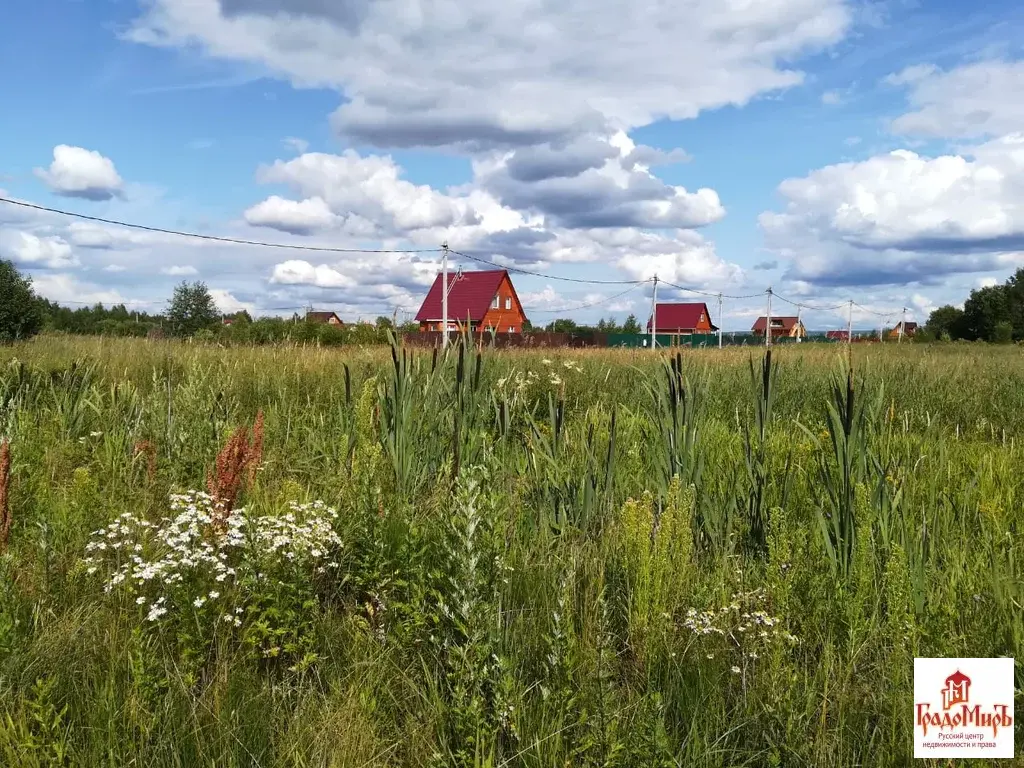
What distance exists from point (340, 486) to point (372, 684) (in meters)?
1.55

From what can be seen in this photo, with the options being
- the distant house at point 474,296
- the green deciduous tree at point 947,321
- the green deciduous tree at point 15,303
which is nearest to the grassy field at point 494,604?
the green deciduous tree at point 15,303

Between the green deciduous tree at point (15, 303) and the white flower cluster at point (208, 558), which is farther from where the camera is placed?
the green deciduous tree at point (15, 303)

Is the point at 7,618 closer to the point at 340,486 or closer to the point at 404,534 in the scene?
the point at 404,534

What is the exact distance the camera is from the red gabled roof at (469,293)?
150ft

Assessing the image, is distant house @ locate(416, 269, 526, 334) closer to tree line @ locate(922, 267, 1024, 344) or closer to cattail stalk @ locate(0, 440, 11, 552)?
tree line @ locate(922, 267, 1024, 344)

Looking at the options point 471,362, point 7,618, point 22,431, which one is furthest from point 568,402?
point 7,618

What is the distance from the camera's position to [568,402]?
7344 millimetres

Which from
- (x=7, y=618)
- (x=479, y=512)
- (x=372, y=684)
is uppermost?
(x=479, y=512)

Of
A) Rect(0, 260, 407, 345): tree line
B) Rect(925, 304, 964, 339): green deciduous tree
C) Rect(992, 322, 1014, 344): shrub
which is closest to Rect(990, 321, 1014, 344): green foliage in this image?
Rect(992, 322, 1014, 344): shrub

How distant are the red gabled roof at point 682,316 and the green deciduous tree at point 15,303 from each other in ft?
155

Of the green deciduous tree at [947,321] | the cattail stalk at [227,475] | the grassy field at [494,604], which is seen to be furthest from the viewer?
the green deciduous tree at [947,321]

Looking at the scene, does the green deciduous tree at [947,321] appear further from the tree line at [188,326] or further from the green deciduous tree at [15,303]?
the green deciduous tree at [15,303]

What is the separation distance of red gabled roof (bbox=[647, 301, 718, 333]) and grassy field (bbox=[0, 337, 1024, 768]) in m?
60.5

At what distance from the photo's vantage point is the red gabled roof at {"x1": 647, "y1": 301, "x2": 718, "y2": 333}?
62.9 metres
